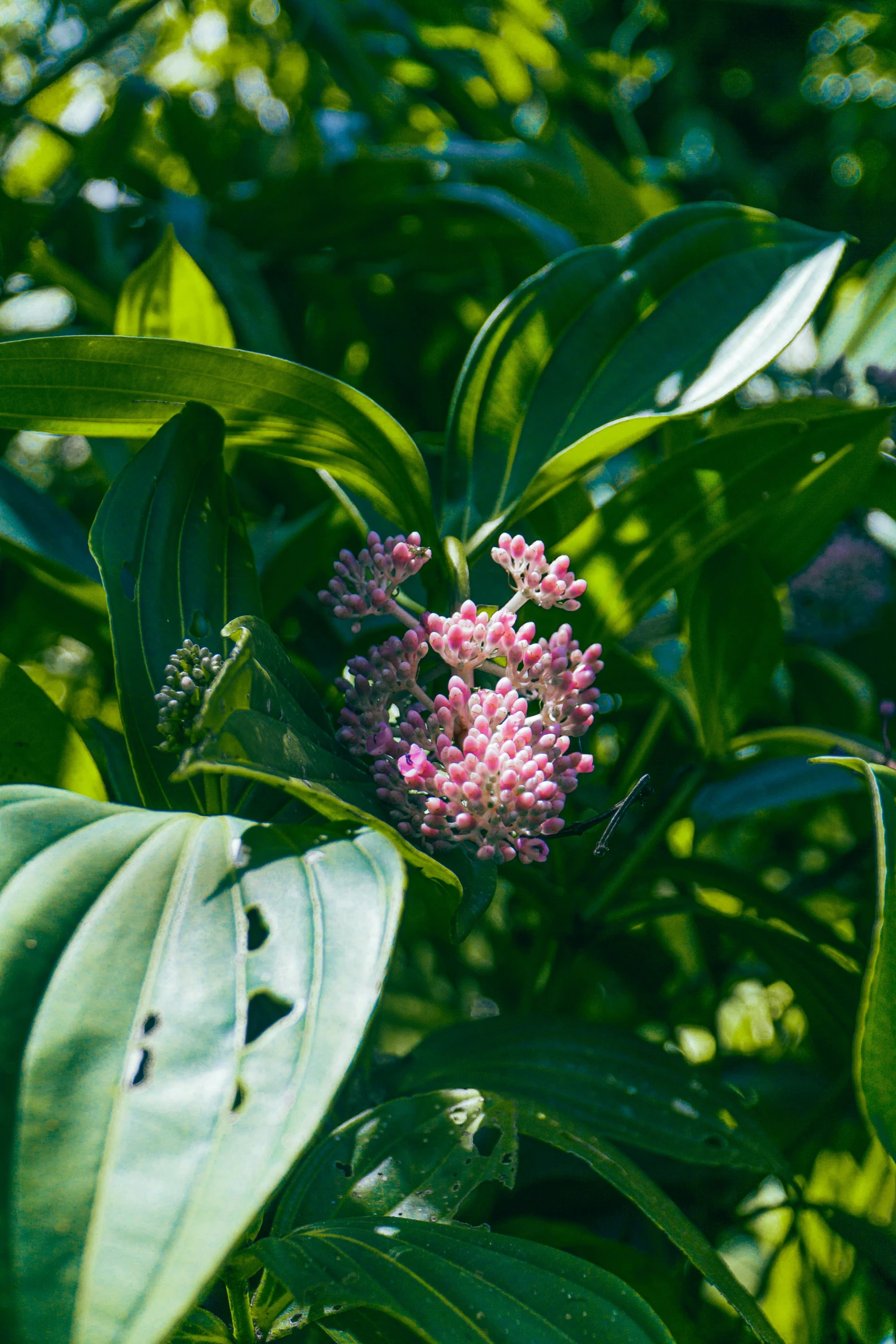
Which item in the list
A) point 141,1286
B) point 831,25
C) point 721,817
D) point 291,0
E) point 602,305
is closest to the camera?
point 141,1286

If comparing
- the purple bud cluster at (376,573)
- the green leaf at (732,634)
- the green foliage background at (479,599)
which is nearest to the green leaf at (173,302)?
the green foliage background at (479,599)

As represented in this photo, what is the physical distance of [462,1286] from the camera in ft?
1.13

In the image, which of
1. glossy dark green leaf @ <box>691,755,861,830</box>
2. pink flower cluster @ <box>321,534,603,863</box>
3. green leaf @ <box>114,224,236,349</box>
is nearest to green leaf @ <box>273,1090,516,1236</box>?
pink flower cluster @ <box>321,534,603,863</box>

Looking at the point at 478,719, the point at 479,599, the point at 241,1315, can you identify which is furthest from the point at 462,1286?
the point at 479,599

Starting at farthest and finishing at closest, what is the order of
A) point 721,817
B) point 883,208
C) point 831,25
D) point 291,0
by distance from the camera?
point 831,25
point 883,208
point 291,0
point 721,817

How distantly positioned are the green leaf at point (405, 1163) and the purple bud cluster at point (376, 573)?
0.84ft

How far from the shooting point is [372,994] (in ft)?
0.88

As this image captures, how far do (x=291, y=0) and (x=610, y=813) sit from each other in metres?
0.97

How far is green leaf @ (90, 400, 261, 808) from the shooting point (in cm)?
43

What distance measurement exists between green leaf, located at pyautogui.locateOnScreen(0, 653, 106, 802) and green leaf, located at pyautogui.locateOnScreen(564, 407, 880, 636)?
281 mm

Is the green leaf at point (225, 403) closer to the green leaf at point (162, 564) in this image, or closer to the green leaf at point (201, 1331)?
the green leaf at point (162, 564)

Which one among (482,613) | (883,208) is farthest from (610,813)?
(883,208)

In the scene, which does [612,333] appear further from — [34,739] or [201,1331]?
[201,1331]

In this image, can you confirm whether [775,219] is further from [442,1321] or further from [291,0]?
[291,0]
